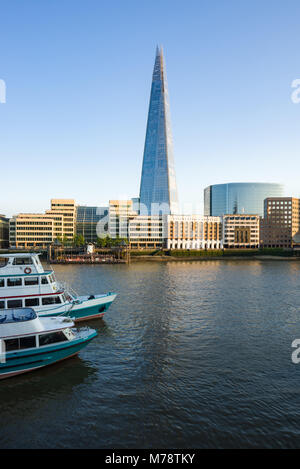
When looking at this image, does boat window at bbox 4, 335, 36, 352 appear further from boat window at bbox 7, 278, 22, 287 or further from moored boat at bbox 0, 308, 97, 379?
boat window at bbox 7, 278, 22, 287

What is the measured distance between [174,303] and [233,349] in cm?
1948

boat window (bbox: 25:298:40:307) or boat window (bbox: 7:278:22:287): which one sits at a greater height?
boat window (bbox: 7:278:22:287)

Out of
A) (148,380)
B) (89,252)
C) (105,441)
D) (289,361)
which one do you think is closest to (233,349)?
(289,361)

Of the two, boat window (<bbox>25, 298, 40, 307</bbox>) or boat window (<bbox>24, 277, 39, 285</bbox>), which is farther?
boat window (<bbox>24, 277, 39, 285</bbox>)

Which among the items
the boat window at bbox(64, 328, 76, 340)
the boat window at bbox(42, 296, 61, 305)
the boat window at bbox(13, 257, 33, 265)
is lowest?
the boat window at bbox(64, 328, 76, 340)

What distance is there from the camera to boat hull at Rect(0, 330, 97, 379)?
2166 centimetres

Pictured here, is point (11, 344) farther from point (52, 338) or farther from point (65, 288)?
point (65, 288)

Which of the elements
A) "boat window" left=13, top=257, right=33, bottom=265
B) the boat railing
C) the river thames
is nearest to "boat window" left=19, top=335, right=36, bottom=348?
the river thames

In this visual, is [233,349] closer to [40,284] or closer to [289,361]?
[289,361]

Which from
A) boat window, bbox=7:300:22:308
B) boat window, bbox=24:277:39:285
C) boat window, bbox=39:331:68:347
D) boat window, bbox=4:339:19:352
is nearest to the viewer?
boat window, bbox=4:339:19:352

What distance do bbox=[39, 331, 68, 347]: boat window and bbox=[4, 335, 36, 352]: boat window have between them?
60 cm

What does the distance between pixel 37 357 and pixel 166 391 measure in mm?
9789

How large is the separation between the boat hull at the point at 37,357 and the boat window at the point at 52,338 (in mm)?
360

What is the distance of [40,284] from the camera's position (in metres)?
32.2
